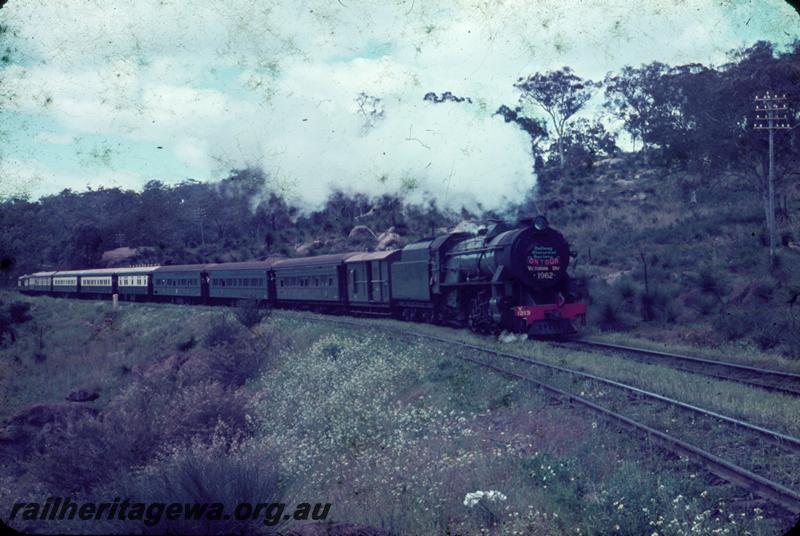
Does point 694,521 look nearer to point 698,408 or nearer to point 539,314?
point 698,408

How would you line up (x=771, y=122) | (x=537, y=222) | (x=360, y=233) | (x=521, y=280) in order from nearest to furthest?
(x=521, y=280), (x=537, y=222), (x=771, y=122), (x=360, y=233)

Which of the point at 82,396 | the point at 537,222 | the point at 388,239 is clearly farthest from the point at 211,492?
the point at 388,239

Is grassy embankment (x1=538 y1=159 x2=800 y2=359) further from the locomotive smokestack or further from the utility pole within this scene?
the locomotive smokestack

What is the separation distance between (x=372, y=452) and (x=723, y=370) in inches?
323

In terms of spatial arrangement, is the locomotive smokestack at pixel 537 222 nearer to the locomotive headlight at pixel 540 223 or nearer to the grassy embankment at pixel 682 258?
the locomotive headlight at pixel 540 223

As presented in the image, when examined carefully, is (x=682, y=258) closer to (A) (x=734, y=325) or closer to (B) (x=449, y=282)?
(A) (x=734, y=325)

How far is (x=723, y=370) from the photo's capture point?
1424cm

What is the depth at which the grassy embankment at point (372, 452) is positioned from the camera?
20.7 ft

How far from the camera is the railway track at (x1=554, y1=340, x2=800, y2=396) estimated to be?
40.5 feet

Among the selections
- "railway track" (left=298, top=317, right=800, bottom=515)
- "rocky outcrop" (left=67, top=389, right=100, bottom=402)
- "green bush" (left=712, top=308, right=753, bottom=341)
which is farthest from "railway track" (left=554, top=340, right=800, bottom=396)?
"rocky outcrop" (left=67, top=389, right=100, bottom=402)

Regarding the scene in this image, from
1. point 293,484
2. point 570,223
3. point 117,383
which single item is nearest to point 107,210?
point 570,223

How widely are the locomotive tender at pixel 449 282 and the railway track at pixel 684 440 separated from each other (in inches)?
151

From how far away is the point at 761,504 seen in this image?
21.2 feet

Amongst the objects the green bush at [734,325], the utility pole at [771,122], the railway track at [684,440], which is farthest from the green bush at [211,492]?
the utility pole at [771,122]
